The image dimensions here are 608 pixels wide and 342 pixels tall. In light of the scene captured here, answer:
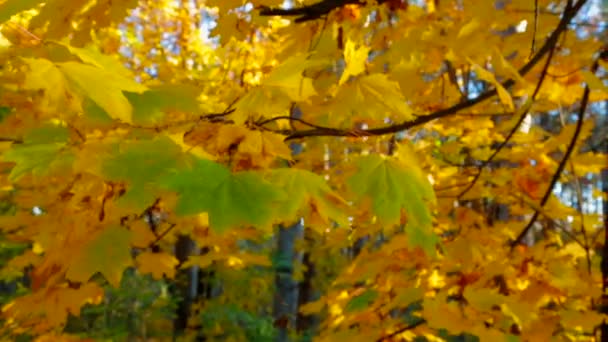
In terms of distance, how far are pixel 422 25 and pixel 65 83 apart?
73.3 inches

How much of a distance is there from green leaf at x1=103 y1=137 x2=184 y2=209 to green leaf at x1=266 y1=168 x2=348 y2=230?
190mm

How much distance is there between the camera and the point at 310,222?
1059mm

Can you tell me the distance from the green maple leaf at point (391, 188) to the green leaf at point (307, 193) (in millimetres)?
92

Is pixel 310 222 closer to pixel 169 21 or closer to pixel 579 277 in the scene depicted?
pixel 579 277

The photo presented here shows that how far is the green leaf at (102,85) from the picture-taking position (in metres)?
0.86

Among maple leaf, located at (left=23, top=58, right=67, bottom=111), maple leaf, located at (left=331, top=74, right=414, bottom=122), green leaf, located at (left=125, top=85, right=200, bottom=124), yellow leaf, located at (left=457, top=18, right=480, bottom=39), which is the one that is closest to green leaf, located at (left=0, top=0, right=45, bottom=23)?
maple leaf, located at (left=23, top=58, right=67, bottom=111)

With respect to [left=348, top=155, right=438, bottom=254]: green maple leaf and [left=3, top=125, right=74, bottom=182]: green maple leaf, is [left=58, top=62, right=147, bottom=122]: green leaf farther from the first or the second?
[left=348, top=155, right=438, bottom=254]: green maple leaf

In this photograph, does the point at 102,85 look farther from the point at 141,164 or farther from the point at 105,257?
the point at 105,257

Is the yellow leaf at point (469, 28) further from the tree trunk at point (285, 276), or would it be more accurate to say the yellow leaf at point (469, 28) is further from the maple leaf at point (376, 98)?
the tree trunk at point (285, 276)

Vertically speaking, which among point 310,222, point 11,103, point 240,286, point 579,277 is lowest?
point 240,286

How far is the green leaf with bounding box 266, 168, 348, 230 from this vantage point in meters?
1.01

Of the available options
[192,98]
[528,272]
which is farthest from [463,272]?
[192,98]

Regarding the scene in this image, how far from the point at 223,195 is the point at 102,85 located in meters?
0.27

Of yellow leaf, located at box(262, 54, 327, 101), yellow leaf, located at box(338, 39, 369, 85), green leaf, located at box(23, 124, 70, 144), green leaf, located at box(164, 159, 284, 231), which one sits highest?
yellow leaf, located at box(338, 39, 369, 85)
